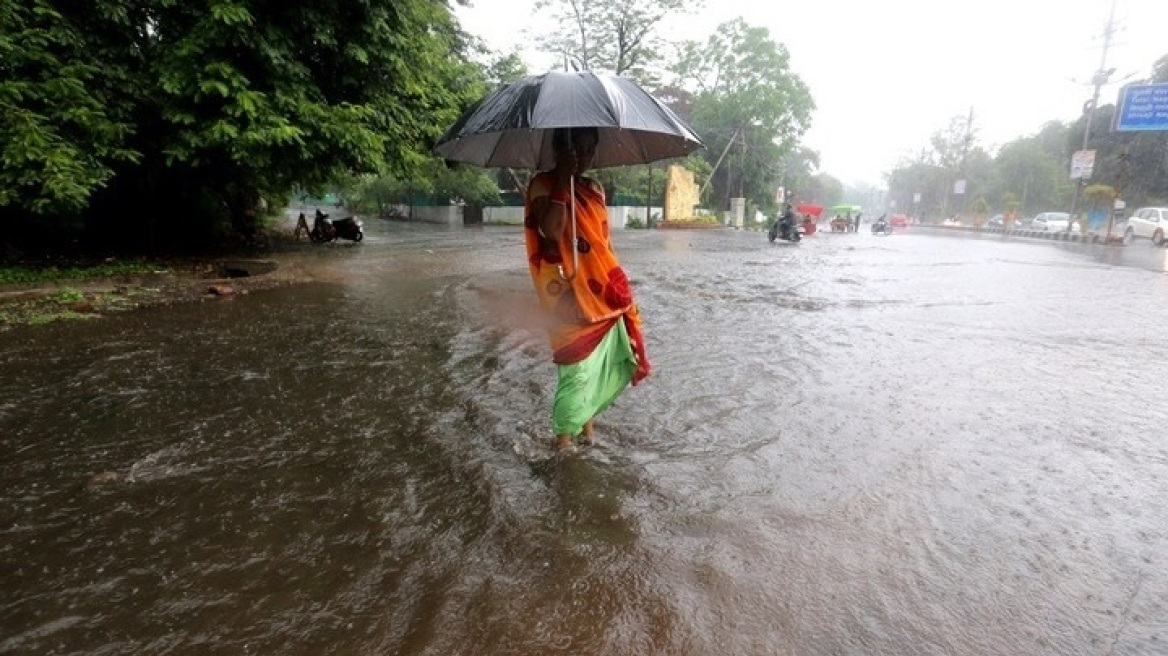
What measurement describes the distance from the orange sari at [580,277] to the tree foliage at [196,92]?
23.5 feet

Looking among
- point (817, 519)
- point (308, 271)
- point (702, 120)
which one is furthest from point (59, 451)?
point (702, 120)

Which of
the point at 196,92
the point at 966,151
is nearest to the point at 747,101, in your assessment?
the point at 966,151

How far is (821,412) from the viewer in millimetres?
4016

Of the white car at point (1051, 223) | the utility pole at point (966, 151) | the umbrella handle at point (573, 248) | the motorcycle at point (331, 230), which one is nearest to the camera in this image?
the umbrella handle at point (573, 248)

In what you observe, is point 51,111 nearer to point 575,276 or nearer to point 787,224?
point 575,276

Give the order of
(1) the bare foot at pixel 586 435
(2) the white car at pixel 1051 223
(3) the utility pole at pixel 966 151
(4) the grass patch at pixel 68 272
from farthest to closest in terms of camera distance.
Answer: (3) the utility pole at pixel 966 151, (2) the white car at pixel 1051 223, (4) the grass patch at pixel 68 272, (1) the bare foot at pixel 586 435

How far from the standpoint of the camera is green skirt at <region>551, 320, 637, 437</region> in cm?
317

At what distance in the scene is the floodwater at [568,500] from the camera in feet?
6.47

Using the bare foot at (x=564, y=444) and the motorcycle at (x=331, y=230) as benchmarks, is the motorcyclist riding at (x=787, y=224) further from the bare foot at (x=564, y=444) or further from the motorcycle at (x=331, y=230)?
the bare foot at (x=564, y=444)

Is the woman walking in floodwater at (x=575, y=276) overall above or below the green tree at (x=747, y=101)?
below

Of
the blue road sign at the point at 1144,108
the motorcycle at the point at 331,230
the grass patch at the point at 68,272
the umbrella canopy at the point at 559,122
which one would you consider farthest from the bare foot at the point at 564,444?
the blue road sign at the point at 1144,108

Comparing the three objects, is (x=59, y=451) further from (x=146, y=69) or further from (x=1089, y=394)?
(x=146, y=69)

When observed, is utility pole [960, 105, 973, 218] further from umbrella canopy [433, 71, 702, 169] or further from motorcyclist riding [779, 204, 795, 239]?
umbrella canopy [433, 71, 702, 169]

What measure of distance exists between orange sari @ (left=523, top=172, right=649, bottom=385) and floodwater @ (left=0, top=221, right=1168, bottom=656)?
66 cm
